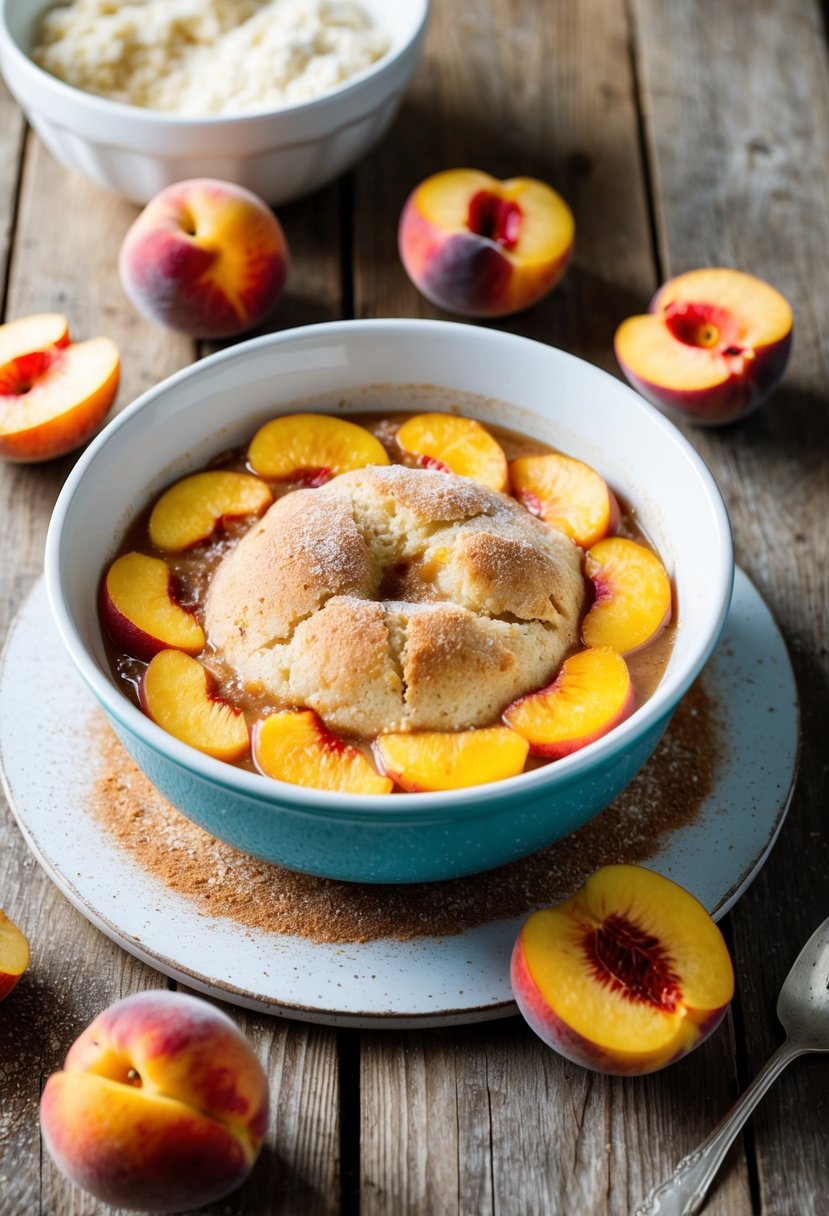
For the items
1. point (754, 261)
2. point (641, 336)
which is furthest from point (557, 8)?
point (641, 336)

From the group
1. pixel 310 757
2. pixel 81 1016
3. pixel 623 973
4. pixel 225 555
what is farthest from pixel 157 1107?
pixel 225 555

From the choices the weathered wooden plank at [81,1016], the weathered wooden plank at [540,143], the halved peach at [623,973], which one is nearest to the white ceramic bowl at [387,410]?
the halved peach at [623,973]

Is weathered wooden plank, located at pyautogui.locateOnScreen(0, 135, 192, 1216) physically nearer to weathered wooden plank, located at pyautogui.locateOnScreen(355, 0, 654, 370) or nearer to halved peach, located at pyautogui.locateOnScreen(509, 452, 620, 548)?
weathered wooden plank, located at pyautogui.locateOnScreen(355, 0, 654, 370)

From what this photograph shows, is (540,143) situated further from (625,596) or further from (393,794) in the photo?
(393,794)

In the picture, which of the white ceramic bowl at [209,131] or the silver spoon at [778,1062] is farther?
the white ceramic bowl at [209,131]

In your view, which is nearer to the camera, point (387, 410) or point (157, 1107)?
point (157, 1107)

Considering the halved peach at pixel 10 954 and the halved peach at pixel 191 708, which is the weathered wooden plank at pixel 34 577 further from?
the halved peach at pixel 191 708

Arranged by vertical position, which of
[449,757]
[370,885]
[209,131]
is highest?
[209,131]
